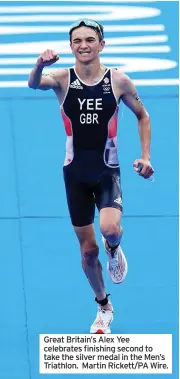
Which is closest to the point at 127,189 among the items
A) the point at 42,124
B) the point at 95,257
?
the point at 42,124

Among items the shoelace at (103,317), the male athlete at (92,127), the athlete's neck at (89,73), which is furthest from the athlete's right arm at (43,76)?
the shoelace at (103,317)

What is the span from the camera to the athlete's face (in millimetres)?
8156

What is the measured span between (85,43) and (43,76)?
1.28ft

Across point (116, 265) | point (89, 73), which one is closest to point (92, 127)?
point (89, 73)

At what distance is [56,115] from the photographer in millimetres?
11383

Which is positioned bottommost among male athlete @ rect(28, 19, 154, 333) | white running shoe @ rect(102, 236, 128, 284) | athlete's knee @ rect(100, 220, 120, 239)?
white running shoe @ rect(102, 236, 128, 284)

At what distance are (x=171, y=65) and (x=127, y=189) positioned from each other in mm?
1765

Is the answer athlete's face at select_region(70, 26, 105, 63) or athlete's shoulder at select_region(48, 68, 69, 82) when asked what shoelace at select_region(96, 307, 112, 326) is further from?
athlete's face at select_region(70, 26, 105, 63)

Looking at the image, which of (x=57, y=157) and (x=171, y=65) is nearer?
(x=57, y=157)

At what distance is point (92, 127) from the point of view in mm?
8328

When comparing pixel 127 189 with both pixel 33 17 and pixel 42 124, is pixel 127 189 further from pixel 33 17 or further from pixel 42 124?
pixel 33 17

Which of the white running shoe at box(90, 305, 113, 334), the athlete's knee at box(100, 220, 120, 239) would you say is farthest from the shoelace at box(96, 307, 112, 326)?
the athlete's knee at box(100, 220, 120, 239)

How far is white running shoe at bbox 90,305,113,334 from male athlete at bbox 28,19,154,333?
22.9 inches
